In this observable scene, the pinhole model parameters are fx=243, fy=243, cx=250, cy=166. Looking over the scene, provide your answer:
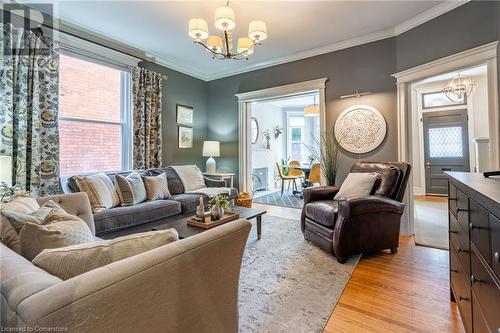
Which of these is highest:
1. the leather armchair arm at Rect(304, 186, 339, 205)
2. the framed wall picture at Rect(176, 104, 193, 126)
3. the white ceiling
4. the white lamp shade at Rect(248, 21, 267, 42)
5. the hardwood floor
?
the white ceiling

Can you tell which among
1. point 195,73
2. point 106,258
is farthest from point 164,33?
point 106,258

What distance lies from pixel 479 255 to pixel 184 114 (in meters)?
4.63

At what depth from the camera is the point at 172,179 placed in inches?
151

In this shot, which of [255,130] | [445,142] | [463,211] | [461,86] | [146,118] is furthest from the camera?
[255,130]

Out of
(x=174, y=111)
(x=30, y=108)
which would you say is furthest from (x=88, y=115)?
(x=174, y=111)

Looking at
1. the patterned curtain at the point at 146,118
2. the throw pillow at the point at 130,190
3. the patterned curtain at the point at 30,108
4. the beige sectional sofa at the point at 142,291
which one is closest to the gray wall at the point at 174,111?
the patterned curtain at the point at 146,118

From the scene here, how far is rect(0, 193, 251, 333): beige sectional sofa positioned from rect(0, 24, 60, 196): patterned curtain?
259 cm

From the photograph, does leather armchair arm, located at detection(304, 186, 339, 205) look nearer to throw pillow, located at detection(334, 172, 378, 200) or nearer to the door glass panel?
throw pillow, located at detection(334, 172, 378, 200)

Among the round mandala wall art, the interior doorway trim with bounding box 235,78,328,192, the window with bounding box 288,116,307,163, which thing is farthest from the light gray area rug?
the window with bounding box 288,116,307,163

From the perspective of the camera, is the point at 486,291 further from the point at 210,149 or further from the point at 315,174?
the point at 315,174

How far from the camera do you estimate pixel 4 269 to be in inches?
26.5

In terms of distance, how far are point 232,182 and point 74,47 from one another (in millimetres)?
3243

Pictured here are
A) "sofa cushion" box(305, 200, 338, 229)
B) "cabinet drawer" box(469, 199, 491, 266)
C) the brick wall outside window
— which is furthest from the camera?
the brick wall outside window

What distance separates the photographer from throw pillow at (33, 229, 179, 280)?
29.4 inches
